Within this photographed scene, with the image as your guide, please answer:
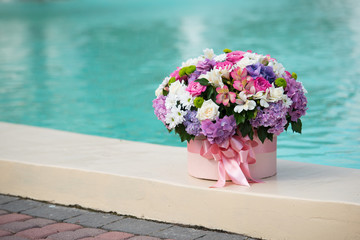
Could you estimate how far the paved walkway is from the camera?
11.1ft

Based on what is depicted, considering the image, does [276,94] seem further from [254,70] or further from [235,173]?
[235,173]

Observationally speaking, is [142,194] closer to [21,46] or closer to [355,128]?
[355,128]

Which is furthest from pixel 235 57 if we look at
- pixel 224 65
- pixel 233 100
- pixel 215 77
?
pixel 233 100

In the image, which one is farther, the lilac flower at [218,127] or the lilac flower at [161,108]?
the lilac flower at [161,108]

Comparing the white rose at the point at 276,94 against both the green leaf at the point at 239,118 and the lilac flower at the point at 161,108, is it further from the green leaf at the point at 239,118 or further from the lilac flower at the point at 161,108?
the lilac flower at the point at 161,108

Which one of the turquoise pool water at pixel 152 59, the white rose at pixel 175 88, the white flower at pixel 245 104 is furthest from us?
the turquoise pool water at pixel 152 59

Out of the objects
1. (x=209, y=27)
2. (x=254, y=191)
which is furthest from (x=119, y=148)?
(x=209, y=27)

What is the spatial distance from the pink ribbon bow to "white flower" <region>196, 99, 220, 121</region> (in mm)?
186

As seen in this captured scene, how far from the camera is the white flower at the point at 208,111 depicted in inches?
130

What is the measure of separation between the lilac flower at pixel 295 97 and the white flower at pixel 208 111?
16.9 inches

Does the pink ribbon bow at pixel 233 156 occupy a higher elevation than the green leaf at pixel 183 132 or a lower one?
lower

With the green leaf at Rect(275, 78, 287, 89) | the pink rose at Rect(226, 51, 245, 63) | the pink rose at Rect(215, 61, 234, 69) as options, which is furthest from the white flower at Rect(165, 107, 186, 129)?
the green leaf at Rect(275, 78, 287, 89)

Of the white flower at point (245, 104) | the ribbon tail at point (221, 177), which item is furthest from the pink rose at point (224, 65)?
the ribbon tail at point (221, 177)

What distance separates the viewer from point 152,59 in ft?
39.3
